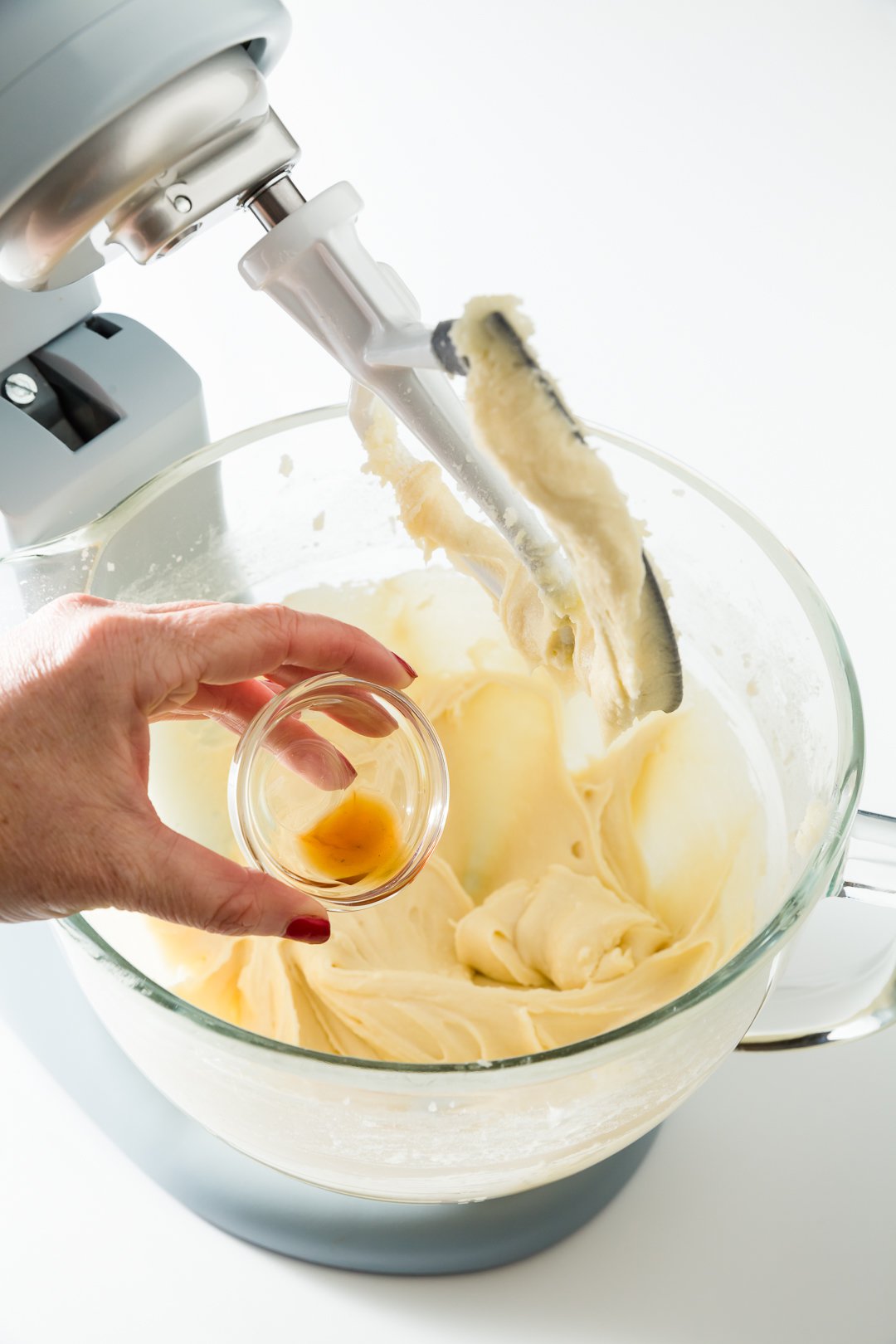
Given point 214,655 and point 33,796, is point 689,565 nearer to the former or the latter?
point 214,655

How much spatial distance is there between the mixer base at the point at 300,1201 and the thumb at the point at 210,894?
0.24 m

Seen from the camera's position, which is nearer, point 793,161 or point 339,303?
point 339,303

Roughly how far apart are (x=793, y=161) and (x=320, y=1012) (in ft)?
3.64

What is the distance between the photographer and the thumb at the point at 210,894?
0.61 metres

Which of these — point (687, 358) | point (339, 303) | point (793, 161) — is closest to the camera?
point (339, 303)

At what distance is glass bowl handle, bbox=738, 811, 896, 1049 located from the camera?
0.69 metres

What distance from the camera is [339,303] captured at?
1.98 ft

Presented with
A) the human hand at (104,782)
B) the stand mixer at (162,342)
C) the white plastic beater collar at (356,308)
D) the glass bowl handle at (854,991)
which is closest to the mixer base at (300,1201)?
the stand mixer at (162,342)

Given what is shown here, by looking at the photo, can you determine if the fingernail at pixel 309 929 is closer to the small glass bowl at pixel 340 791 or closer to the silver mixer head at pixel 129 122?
the small glass bowl at pixel 340 791

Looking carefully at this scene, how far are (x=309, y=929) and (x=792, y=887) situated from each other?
9.8 inches

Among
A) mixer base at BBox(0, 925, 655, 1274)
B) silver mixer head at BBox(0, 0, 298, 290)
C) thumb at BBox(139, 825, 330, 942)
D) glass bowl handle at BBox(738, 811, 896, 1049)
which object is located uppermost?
silver mixer head at BBox(0, 0, 298, 290)

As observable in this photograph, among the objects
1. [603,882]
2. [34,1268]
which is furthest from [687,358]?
[34,1268]

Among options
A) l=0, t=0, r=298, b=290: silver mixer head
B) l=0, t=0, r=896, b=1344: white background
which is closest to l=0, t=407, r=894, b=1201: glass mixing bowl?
l=0, t=0, r=896, b=1344: white background

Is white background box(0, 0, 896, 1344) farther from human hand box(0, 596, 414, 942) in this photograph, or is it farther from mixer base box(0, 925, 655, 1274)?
human hand box(0, 596, 414, 942)
